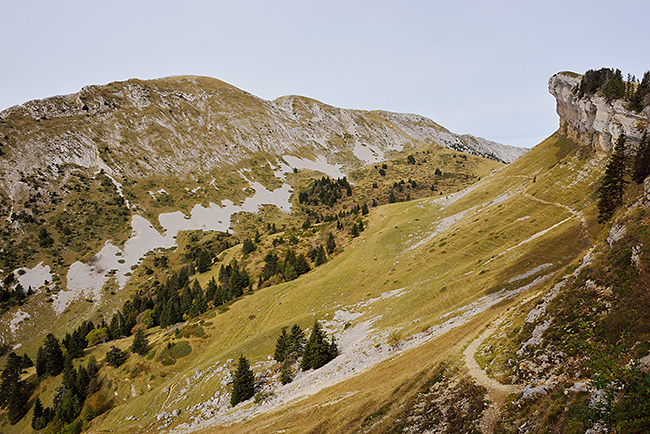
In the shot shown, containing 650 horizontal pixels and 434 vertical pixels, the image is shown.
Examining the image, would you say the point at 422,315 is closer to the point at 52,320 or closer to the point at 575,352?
the point at 575,352

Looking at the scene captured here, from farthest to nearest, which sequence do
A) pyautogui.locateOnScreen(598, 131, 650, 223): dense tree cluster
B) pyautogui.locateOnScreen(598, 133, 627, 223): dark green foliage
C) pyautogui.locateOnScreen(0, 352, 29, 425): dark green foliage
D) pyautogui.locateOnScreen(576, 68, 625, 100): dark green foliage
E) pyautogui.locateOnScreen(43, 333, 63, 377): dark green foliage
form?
1. pyautogui.locateOnScreen(43, 333, 63, 377): dark green foliage
2. pyautogui.locateOnScreen(0, 352, 29, 425): dark green foliage
3. pyautogui.locateOnScreen(576, 68, 625, 100): dark green foliage
4. pyautogui.locateOnScreen(598, 133, 627, 223): dark green foliage
5. pyautogui.locateOnScreen(598, 131, 650, 223): dense tree cluster

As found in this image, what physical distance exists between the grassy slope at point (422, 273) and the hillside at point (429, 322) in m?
0.34

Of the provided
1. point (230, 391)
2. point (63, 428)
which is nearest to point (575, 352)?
point (230, 391)

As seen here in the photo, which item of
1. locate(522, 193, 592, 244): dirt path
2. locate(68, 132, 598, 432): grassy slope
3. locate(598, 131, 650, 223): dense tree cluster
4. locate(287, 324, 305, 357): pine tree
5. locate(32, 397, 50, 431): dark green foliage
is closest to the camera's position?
locate(598, 131, 650, 223): dense tree cluster

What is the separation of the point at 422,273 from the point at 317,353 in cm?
2551

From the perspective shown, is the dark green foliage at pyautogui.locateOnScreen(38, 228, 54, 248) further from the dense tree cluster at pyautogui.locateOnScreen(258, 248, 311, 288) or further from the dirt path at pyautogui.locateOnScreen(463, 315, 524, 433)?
the dirt path at pyautogui.locateOnScreen(463, 315, 524, 433)

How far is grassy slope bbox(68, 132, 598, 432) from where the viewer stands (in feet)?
119

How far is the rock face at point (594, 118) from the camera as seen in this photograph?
147 ft

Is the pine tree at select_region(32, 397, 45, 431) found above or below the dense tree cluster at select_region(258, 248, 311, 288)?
below

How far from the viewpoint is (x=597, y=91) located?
186ft

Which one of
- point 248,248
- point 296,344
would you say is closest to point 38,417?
point 296,344

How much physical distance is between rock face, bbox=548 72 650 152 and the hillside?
1.25 ft

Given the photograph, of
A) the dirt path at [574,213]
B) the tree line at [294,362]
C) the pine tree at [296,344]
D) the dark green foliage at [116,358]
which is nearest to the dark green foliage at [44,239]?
the dark green foliage at [116,358]

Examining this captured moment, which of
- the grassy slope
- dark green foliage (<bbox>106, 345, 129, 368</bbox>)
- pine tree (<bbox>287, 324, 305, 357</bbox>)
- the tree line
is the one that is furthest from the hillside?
dark green foliage (<bbox>106, 345, 129, 368</bbox>)
